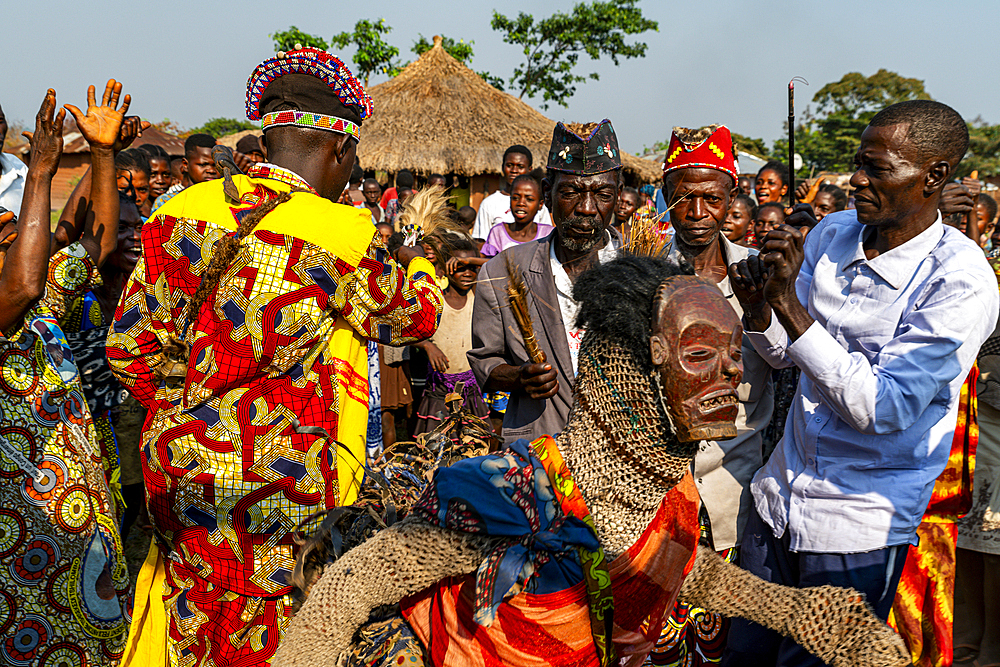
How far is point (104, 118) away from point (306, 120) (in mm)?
966

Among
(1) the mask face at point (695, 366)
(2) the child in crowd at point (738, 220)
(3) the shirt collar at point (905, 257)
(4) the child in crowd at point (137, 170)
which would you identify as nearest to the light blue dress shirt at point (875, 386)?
(3) the shirt collar at point (905, 257)

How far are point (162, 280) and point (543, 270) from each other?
1525 mm

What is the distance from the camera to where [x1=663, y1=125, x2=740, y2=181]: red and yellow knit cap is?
10.7 feet

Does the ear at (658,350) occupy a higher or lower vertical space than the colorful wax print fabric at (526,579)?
higher

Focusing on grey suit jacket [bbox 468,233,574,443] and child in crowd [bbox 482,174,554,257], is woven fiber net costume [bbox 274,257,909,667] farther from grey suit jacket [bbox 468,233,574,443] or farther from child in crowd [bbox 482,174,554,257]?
child in crowd [bbox 482,174,554,257]

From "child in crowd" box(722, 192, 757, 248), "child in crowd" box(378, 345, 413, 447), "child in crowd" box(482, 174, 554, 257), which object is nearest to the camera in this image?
"child in crowd" box(722, 192, 757, 248)

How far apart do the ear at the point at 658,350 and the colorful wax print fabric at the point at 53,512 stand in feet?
7.97

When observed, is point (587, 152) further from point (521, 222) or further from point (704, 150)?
point (521, 222)

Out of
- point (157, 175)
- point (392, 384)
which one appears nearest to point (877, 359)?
point (392, 384)

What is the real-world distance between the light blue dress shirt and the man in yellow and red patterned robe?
1450mm

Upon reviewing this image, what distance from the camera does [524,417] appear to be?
294 cm

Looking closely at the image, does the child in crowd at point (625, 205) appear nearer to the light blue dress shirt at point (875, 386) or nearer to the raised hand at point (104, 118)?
the light blue dress shirt at point (875, 386)

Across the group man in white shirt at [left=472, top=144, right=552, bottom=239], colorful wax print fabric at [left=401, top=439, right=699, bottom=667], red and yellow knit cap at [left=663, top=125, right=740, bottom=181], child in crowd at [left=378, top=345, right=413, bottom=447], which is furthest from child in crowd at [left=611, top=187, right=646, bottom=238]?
colorful wax print fabric at [left=401, top=439, right=699, bottom=667]

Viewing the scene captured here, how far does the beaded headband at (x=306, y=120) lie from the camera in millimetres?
2441
